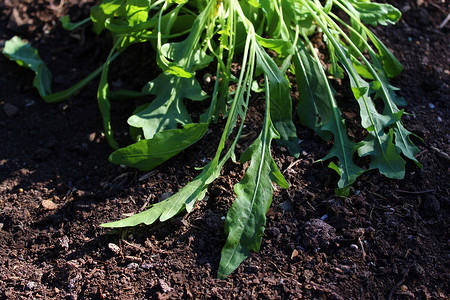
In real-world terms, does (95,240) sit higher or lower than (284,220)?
lower

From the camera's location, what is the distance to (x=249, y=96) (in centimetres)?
249

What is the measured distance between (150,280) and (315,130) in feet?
3.82

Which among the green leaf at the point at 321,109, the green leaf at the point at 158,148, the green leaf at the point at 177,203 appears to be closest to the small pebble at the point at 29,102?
the green leaf at the point at 158,148

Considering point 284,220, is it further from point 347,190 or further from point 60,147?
point 60,147

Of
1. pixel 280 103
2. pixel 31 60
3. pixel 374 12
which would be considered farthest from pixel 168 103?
pixel 374 12

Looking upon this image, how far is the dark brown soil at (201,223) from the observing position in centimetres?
191

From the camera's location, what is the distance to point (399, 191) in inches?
86.5

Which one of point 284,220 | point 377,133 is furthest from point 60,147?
point 377,133

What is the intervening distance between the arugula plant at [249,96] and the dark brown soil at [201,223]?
0.10 meters

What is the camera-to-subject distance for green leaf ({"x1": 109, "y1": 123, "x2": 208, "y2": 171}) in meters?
2.20

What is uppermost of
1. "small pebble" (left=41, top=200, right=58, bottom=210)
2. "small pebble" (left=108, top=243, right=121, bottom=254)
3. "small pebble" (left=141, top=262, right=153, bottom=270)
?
"small pebble" (left=141, top=262, right=153, bottom=270)

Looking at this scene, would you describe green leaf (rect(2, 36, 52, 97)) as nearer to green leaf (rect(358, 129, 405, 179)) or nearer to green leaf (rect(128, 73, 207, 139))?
green leaf (rect(128, 73, 207, 139))

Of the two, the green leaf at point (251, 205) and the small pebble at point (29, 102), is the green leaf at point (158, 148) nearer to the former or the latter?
the green leaf at point (251, 205)

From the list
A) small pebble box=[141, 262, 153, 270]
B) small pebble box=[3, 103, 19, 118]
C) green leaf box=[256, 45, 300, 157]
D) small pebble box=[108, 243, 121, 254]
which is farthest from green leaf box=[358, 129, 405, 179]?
small pebble box=[3, 103, 19, 118]
